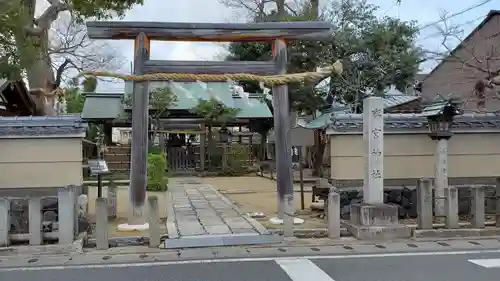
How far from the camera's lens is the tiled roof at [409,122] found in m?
11.0

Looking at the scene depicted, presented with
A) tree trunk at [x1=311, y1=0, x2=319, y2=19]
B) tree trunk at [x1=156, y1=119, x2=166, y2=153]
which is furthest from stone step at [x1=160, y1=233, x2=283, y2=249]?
tree trunk at [x1=156, y1=119, x2=166, y2=153]

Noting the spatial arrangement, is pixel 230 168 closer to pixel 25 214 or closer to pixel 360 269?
pixel 25 214

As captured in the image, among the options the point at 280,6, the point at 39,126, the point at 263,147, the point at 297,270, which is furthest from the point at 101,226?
the point at 263,147

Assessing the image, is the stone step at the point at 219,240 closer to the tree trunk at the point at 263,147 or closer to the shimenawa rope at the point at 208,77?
the shimenawa rope at the point at 208,77

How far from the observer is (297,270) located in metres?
6.84

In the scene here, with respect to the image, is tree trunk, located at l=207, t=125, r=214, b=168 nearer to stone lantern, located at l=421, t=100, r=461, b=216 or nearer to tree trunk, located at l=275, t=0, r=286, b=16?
tree trunk, located at l=275, t=0, r=286, b=16

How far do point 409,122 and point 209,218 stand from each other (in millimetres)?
5074

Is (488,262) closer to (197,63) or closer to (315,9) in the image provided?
(197,63)

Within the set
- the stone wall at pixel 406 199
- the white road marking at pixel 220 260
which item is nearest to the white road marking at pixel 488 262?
the white road marking at pixel 220 260

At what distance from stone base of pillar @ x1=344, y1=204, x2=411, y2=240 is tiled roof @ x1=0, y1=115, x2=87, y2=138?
577 cm

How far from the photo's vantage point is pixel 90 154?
1129 inches

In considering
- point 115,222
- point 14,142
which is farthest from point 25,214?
point 115,222

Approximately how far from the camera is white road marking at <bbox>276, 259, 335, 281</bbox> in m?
6.47

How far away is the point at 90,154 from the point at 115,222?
18520 millimetres
